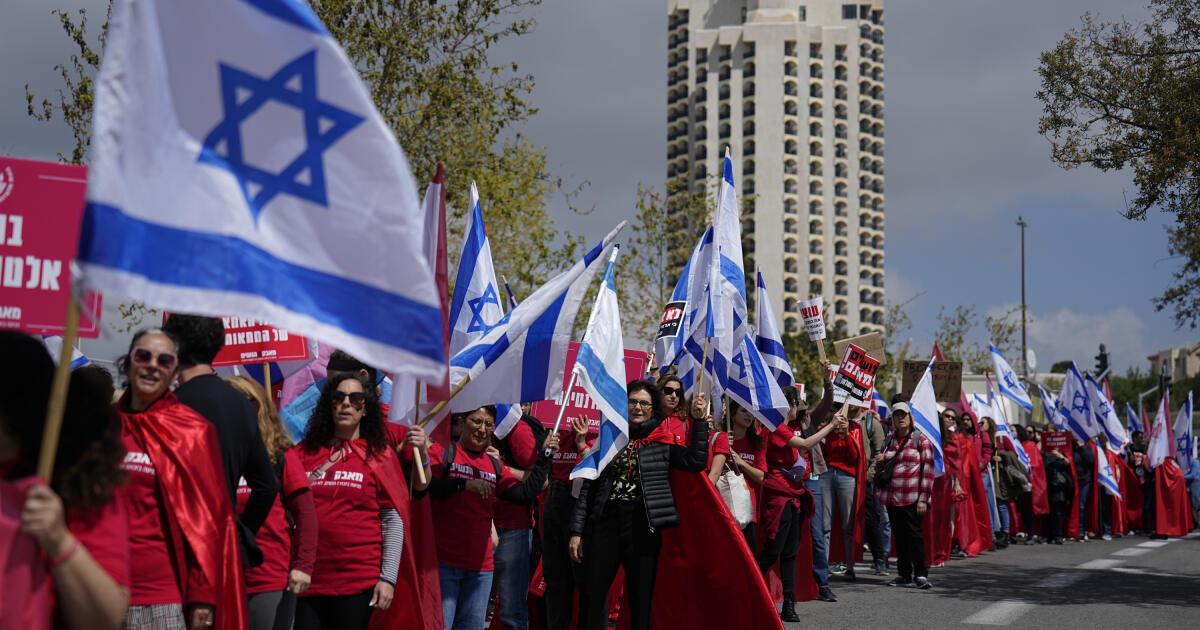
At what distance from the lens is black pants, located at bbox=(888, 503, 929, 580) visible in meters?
14.4

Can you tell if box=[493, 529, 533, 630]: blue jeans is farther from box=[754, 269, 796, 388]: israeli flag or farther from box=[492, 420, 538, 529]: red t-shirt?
box=[754, 269, 796, 388]: israeli flag

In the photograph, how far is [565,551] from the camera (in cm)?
888

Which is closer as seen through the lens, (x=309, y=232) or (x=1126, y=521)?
(x=309, y=232)

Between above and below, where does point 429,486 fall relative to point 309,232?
below

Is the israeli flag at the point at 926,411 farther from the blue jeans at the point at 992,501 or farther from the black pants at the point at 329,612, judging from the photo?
the black pants at the point at 329,612

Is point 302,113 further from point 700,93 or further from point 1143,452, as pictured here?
point 700,93

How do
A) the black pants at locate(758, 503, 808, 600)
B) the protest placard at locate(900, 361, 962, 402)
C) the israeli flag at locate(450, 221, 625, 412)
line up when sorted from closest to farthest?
1. the israeli flag at locate(450, 221, 625, 412)
2. the black pants at locate(758, 503, 808, 600)
3. the protest placard at locate(900, 361, 962, 402)

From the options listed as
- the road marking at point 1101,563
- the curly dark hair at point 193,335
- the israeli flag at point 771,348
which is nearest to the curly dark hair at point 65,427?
the curly dark hair at point 193,335

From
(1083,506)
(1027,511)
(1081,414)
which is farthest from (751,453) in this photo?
(1083,506)

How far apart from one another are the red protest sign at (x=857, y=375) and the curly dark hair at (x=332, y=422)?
314 inches

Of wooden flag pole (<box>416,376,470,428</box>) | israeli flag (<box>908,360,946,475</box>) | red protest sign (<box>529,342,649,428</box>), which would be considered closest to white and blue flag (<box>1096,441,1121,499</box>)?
israeli flag (<box>908,360,946,475</box>)

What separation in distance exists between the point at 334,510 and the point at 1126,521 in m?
25.8

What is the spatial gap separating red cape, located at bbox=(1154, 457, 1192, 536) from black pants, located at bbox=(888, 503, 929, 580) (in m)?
14.7

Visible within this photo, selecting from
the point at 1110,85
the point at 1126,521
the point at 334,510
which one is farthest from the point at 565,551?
the point at 1126,521
